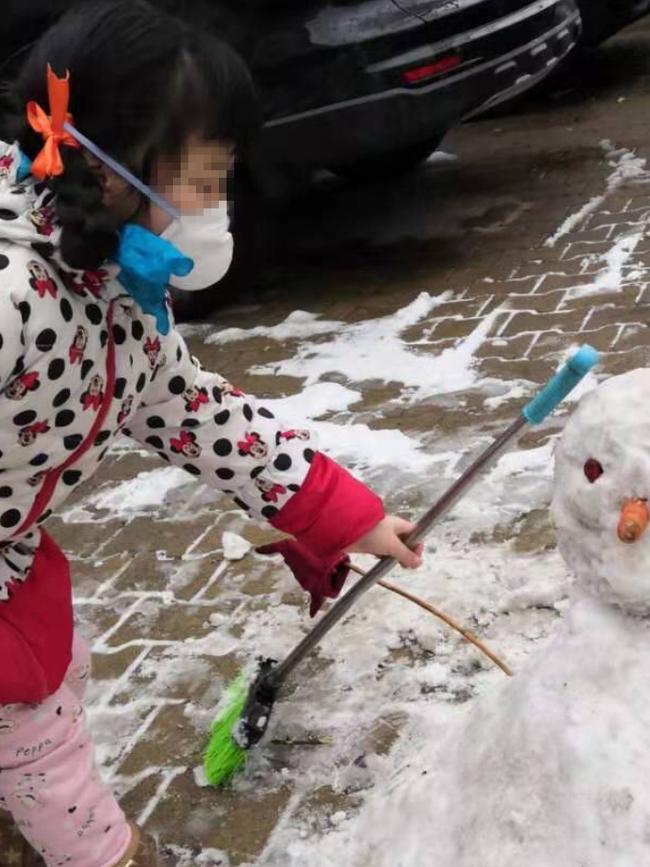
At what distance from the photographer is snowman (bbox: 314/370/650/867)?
1.56 metres

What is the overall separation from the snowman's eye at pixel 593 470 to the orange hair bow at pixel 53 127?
2.69 ft

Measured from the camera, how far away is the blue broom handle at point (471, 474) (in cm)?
185

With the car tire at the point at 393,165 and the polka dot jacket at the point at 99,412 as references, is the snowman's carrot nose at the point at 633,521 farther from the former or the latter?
the car tire at the point at 393,165

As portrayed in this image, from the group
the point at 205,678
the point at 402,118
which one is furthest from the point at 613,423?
the point at 402,118

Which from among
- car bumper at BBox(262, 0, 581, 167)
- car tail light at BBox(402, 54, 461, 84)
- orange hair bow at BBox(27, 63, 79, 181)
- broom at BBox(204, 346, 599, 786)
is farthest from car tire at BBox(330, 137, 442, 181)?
orange hair bow at BBox(27, 63, 79, 181)

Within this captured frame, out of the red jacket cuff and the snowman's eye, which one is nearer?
the snowman's eye

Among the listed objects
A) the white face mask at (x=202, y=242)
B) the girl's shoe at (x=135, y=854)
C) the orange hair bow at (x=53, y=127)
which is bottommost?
the girl's shoe at (x=135, y=854)

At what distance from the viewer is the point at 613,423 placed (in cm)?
164

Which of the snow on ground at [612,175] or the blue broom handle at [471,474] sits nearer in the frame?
the blue broom handle at [471,474]

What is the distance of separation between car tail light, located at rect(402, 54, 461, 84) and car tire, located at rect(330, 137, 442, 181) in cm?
179

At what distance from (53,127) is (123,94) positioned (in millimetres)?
104

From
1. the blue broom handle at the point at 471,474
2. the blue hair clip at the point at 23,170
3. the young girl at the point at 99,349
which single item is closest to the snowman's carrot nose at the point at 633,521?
the blue broom handle at the point at 471,474

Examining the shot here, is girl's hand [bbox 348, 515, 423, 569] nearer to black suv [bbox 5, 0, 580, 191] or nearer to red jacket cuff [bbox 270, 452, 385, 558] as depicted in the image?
red jacket cuff [bbox 270, 452, 385, 558]

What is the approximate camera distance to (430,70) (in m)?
4.73
